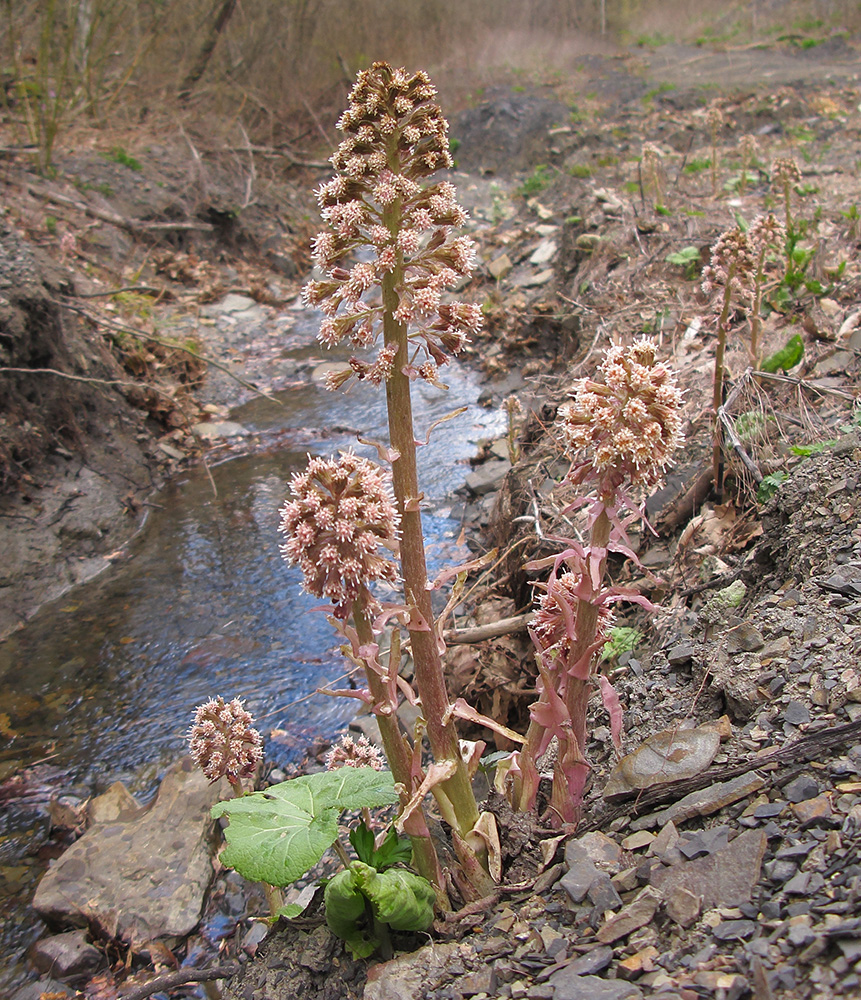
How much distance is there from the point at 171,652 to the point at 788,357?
4.51 meters

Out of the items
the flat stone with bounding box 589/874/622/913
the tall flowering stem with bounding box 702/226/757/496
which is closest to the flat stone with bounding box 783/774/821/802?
the flat stone with bounding box 589/874/622/913

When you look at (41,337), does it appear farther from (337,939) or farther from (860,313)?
(860,313)

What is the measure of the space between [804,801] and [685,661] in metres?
0.90

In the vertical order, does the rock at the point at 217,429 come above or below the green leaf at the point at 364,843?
below

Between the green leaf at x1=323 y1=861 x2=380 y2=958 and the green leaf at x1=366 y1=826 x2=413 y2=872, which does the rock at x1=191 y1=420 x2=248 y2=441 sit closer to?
the green leaf at x1=366 y1=826 x2=413 y2=872

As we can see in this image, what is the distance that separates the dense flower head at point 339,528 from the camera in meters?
1.91

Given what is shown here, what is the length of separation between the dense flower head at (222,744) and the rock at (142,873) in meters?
0.99

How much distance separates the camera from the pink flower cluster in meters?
2.12

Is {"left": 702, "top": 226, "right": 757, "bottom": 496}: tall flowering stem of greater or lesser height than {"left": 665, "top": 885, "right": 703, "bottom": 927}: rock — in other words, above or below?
above

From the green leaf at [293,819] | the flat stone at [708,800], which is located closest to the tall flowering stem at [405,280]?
the green leaf at [293,819]

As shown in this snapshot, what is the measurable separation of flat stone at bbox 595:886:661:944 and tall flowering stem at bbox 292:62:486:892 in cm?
49

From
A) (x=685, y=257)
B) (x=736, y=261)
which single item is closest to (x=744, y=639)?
(x=736, y=261)

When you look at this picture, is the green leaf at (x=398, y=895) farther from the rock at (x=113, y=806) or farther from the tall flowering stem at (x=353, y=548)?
the rock at (x=113, y=806)

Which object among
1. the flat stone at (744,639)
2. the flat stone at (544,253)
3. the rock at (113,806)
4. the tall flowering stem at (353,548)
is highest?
the flat stone at (544,253)
